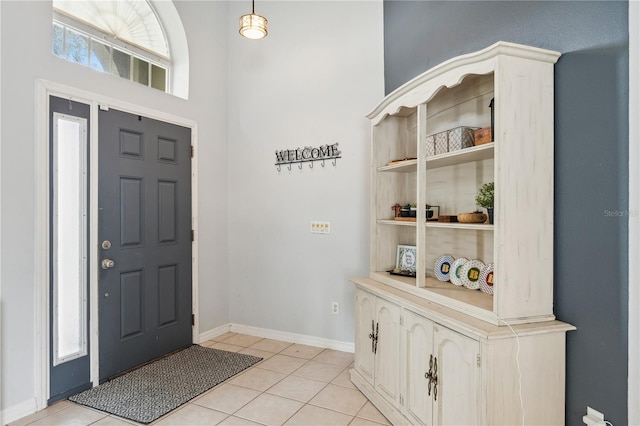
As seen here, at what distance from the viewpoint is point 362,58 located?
3.33 meters

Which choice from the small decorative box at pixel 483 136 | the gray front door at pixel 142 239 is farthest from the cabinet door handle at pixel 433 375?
the gray front door at pixel 142 239

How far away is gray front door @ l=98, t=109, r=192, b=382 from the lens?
2889 mm

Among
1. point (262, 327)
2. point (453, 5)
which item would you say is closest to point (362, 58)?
point (453, 5)

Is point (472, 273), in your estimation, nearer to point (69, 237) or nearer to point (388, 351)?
point (388, 351)

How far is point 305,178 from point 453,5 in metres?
1.86

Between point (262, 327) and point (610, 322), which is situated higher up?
point (610, 322)

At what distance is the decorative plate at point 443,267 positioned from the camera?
97.1 inches

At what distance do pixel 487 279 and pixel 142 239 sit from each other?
2655 mm

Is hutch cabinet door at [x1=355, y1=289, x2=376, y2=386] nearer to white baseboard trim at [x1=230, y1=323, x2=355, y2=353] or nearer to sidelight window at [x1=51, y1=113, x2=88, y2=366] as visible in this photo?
white baseboard trim at [x1=230, y1=323, x2=355, y2=353]

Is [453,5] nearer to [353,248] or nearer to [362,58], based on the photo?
[362,58]

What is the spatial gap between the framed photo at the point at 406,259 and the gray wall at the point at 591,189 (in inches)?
40.0

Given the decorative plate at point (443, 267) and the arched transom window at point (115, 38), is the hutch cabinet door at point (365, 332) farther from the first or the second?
the arched transom window at point (115, 38)

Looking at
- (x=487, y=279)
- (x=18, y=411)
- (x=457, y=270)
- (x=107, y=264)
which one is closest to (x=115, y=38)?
(x=107, y=264)

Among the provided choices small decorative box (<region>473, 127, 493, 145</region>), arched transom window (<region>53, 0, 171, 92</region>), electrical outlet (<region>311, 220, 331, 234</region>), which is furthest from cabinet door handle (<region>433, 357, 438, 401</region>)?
arched transom window (<region>53, 0, 171, 92</region>)
